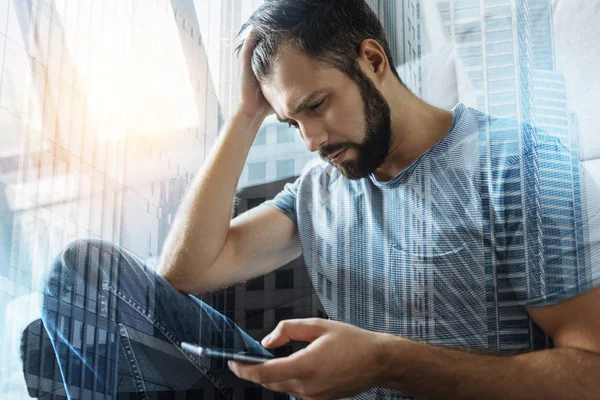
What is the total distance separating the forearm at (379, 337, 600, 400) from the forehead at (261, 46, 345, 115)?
0.37 metres

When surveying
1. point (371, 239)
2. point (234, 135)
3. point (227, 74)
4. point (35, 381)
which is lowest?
point (35, 381)

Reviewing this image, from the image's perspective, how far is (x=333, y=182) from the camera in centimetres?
111

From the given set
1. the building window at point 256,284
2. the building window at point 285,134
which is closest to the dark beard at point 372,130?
the building window at point 285,134

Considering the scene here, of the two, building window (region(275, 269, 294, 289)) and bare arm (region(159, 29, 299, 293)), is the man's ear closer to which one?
bare arm (region(159, 29, 299, 293))

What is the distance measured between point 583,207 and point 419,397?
323 millimetres

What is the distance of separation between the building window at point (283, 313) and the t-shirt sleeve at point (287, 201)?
146 mm

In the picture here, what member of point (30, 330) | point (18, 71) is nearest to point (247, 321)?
point (30, 330)

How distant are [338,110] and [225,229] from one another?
0.90ft

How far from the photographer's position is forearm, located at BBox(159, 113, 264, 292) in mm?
1129

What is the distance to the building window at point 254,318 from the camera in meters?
1.07

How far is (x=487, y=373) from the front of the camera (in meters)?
0.89

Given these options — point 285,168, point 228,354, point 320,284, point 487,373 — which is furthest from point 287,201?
point 487,373

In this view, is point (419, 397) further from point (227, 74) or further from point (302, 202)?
point (227, 74)
